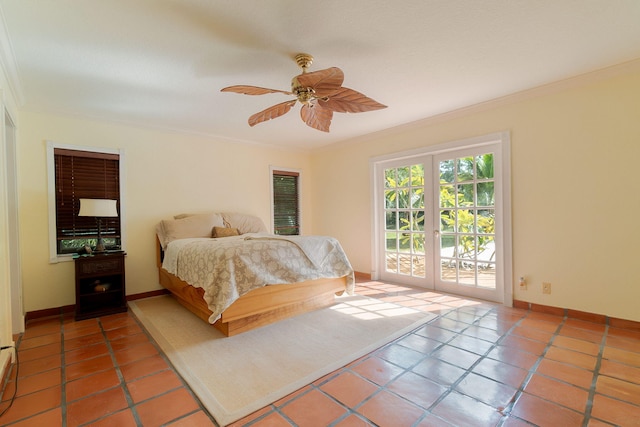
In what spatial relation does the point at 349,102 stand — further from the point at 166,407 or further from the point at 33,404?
the point at 33,404

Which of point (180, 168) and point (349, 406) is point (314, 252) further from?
point (180, 168)

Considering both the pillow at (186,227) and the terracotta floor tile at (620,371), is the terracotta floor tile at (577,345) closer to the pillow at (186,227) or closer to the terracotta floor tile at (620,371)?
the terracotta floor tile at (620,371)

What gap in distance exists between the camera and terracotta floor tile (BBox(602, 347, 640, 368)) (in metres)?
2.05

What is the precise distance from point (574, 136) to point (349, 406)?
3211 millimetres

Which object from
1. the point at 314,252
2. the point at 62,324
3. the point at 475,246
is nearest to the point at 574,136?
the point at 475,246

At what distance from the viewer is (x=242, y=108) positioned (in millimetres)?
3309

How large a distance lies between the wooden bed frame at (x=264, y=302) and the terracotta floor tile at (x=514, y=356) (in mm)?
1672

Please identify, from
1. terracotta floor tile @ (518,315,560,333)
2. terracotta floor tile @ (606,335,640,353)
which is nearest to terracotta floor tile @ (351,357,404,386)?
terracotta floor tile @ (518,315,560,333)

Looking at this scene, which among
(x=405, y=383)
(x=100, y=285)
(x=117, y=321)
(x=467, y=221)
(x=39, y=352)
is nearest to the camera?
(x=405, y=383)

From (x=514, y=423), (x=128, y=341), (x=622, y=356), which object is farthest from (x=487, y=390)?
(x=128, y=341)

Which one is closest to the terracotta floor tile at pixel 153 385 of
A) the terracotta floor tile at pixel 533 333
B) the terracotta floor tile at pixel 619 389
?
the terracotta floor tile at pixel 619 389

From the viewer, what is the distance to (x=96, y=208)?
3119 mm

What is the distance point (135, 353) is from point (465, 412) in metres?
2.40

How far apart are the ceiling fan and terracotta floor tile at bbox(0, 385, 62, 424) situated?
2.22m
